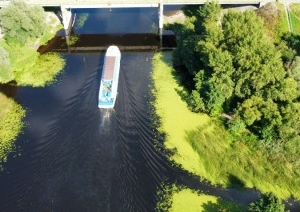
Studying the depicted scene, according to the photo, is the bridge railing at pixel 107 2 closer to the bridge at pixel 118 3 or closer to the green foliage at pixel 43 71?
the bridge at pixel 118 3

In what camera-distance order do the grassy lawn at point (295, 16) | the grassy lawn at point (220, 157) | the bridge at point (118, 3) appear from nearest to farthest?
the grassy lawn at point (220, 157), the grassy lawn at point (295, 16), the bridge at point (118, 3)

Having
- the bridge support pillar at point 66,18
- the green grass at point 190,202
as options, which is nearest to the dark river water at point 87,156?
the green grass at point 190,202

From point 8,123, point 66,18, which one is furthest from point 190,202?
point 66,18

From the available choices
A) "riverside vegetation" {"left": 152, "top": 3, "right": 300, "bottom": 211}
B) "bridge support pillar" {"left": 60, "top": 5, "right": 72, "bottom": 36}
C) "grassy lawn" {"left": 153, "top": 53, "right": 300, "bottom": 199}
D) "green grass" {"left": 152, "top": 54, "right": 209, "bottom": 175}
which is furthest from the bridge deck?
"grassy lawn" {"left": 153, "top": 53, "right": 300, "bottom": 199}

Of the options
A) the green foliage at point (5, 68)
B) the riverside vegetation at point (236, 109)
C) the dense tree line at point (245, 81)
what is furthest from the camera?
the green foliage at point (5, 68)

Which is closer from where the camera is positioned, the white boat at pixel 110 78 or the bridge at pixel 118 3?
the white boat at pixel 110 78

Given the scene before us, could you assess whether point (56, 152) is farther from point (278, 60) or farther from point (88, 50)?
point (278, 60)

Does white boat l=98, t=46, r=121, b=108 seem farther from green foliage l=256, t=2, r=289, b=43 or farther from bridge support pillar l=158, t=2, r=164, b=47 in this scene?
green foliage l=256, t=2, r=289, b=43

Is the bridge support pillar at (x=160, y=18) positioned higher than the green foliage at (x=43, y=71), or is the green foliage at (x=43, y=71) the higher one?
the bridge support pillar at (x=160, y=18)
